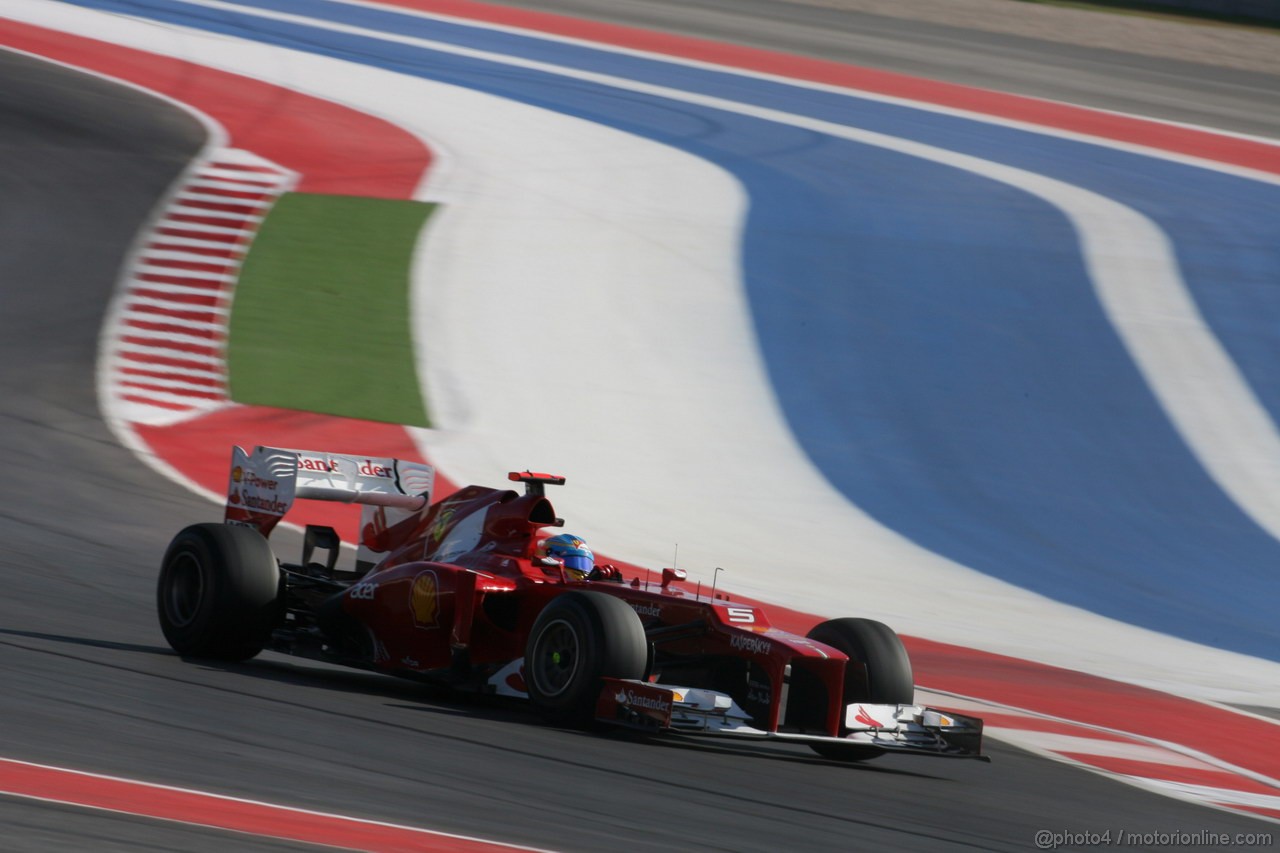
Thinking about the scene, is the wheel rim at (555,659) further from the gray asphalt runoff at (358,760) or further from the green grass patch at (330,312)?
the green grass patch at (330,312)

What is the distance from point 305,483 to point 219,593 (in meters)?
1.03

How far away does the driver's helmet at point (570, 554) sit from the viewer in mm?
8352

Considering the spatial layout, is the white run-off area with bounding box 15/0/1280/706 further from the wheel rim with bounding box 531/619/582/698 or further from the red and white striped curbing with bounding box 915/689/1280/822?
the wheel rim with bounding box 531/619/582/698

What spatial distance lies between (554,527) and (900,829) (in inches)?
104

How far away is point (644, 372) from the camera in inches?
690

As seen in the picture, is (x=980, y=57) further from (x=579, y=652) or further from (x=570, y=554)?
(x=579, y=652)

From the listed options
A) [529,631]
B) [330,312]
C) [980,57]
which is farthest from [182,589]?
[980,57]

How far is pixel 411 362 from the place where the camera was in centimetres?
1723

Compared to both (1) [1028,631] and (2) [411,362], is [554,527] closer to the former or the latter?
(1) [1028,631]

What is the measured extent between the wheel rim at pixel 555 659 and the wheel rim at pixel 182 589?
6.48 feet

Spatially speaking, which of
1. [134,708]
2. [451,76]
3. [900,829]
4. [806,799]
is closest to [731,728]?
[806,799]

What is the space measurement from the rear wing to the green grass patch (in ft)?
20.4

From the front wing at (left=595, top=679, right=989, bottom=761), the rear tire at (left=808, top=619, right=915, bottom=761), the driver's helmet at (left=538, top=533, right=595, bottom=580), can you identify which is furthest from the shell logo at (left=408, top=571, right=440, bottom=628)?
the rear tire at (left=808, top=619, right=915, bottom=761)

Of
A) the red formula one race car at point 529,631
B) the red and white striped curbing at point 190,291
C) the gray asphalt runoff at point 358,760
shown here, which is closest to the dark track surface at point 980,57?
the red and white striped curbing at point 190,291
